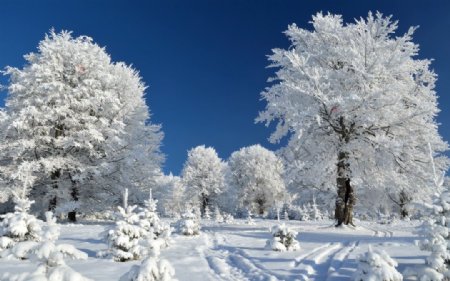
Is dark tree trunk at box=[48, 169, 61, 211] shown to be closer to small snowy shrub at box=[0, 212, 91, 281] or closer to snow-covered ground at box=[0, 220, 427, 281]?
snow-covered ground at box=[0, 220, 427, 281]

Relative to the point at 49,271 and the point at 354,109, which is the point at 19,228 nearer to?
the point at 49,271

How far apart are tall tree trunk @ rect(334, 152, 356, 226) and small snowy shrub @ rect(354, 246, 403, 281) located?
1051 cm

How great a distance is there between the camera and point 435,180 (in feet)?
23.1

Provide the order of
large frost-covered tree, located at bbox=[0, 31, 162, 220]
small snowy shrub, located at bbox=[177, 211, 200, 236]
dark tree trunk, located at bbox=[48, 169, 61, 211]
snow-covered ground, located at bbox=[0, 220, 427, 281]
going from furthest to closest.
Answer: dark tree trunk, located at bbox=[48, 169, 61, 211] → large frost-covered tree, located at bbox=[0, 31, 162, 220] → small snowy shrub, located at bbox=[177, 211, 200, 236] → snow-covered ground, located at bbox=[0, 220, 427, 281]

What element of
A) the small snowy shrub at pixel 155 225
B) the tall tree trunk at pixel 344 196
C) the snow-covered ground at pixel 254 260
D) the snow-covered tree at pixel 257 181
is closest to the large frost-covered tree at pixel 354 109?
the tall tree trunk at pixel 344 196

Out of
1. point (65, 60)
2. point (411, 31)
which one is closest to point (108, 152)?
point (65, 60)

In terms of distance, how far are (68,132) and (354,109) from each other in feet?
48.9

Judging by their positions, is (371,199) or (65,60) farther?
(371,199)

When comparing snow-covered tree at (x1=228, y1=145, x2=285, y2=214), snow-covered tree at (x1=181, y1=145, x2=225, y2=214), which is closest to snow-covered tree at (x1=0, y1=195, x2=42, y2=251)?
snow-covered tree at (x1=181, y1=145, x2=225, y2=214)

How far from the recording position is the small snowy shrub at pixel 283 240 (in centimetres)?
1078

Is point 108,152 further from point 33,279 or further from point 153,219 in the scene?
point 33,279

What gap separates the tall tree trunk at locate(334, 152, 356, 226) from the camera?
17.4 metres

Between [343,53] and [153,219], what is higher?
[343,53]

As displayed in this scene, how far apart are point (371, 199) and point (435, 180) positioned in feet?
64.8
